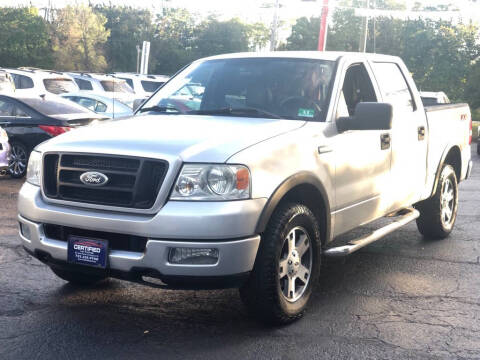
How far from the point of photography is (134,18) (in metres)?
78.0

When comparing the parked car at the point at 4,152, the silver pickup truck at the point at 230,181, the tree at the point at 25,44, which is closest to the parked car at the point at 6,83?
the parked car at the point at 4,152

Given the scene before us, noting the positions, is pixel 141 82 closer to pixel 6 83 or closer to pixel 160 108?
pixel 6 83

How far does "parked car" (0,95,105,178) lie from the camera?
12570mm

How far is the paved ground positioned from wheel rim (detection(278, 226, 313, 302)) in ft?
0.75

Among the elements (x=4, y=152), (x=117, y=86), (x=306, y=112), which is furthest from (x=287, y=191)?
(x=117, y=86)

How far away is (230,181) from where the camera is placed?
445 centimetres

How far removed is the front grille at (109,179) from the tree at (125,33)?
2584 inches

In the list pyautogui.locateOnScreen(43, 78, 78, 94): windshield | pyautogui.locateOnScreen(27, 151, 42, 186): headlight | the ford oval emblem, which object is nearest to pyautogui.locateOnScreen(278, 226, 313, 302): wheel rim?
the ford oval emblem

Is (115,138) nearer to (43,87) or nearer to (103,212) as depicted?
(103,212)

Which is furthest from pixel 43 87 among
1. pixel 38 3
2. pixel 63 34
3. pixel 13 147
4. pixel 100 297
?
pixel 38 3

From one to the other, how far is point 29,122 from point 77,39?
164 feet

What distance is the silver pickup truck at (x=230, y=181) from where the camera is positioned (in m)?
4.41

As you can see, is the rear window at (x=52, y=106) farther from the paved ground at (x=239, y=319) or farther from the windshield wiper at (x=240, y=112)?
the windshield wiper at (x=240, y=112)

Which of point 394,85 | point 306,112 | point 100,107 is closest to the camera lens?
point 306,112
